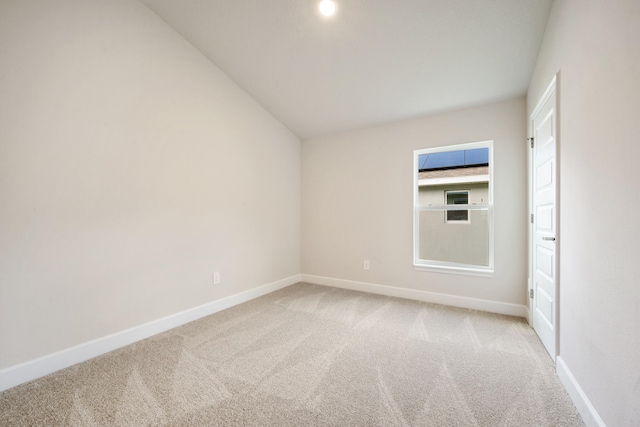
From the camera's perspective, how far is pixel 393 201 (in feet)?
11.8

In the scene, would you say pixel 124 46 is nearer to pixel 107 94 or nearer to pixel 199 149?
pixel 107 94

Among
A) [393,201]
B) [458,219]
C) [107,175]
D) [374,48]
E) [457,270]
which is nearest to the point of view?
[107,175]

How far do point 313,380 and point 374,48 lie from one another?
2814 mm

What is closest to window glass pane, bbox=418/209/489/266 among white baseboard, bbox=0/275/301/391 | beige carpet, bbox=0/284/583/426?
beige carpet, bbox=0/284/583/426

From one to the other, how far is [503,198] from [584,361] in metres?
1.88

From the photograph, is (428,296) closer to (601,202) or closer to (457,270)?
(457,270)

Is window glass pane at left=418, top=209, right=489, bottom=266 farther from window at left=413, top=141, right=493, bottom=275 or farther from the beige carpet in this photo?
the beige carpet

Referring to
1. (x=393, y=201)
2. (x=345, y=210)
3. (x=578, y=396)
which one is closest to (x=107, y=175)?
(x=345, y=210)

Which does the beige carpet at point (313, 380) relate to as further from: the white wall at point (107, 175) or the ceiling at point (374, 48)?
the ceiling at point (374, 48)

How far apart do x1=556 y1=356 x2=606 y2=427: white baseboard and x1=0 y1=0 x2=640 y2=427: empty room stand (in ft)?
0.07

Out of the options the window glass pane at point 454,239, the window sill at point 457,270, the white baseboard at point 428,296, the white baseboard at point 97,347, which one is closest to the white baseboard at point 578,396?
the white baseboard at point 428,296

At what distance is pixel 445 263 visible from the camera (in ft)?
11.2

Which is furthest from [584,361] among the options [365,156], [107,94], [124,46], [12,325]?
[124,46]

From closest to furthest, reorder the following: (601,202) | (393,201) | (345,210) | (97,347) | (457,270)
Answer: (601,202) < (97,347) < (457,270) < (393,201) < (345,210)
